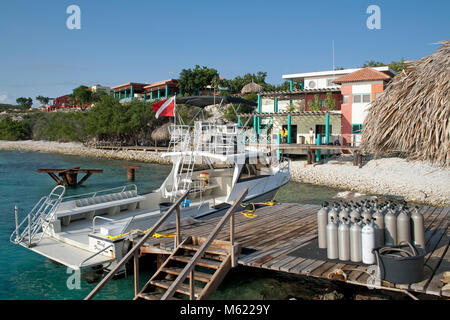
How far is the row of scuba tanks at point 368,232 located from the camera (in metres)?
5.98

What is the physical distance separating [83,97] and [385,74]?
2911 inches

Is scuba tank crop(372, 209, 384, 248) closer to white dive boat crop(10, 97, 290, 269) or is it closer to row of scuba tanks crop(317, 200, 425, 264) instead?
row of scuba tanks crop(317, 200, 425, 264)

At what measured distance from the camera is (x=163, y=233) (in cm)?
868

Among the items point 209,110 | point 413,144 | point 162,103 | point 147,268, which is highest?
point 209,110

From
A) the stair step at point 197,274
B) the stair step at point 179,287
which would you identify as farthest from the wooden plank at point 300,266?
the stair step at point 179,287

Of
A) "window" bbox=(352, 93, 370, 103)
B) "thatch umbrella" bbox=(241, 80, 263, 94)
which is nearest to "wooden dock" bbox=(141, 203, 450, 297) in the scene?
"window" bbox=(352, 93, 370, 103)

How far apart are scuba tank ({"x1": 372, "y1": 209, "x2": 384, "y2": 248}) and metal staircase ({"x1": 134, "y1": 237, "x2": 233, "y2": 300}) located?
257 centimetres

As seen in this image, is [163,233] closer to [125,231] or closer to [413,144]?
[125,231]

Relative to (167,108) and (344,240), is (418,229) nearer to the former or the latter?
(344,240)

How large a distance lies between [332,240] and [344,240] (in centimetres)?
21

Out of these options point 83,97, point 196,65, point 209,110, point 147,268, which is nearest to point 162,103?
point 147,268

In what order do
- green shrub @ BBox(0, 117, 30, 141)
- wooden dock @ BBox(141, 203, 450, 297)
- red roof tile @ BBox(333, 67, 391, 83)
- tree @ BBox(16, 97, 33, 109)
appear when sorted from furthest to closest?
tree @ BBox(16, 97, 33, 109), green shrub @ BBox(0, 117, 30, 141), red roof tile @ BBox(333, 67, 391, 83), wooden dock @ BBox(141, 203, 450, 297)

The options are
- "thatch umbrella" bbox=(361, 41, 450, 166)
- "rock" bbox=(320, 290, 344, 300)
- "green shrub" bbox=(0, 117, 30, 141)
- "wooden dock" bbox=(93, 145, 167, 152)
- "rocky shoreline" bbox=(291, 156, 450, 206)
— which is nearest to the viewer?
"rock" bbox=(320, 290, 344, 300)

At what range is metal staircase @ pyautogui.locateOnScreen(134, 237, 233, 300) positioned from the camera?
6.17m
